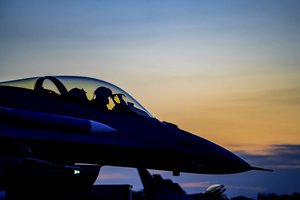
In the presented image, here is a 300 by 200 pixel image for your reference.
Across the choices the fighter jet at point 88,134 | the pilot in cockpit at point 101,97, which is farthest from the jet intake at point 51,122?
the pilot in cockpit at point 101,97

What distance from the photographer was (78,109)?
1523 cm

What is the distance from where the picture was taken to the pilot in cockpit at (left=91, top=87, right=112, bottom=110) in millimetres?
15633

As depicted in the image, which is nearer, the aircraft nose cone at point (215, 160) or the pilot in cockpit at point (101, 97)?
the aircraft nose cone at point (215, 160)

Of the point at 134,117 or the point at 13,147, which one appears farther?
the point at 134,117

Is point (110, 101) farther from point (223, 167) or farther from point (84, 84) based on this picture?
point (223, 167)

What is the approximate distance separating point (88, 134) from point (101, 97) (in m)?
1.98

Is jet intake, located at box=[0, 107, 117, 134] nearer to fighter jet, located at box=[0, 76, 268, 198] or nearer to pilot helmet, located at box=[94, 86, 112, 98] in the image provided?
fighter jet, located at box=[0, 76, 268, 198]

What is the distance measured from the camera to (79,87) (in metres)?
15.9

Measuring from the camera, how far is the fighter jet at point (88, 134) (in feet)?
44.6

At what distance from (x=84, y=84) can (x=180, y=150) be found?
323 centimetres

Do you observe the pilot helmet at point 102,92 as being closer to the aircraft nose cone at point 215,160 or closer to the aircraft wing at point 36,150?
the aircraft wing at point 36,150

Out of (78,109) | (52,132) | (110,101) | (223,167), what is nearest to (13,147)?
(52,132)

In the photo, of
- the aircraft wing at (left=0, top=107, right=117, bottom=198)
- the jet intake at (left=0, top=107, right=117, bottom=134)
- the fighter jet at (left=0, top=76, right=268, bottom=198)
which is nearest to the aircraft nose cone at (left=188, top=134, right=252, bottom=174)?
the fighter jet at (left=0, top=76, right=268, bottom=198)

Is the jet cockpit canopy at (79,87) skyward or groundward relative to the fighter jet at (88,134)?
skyward
